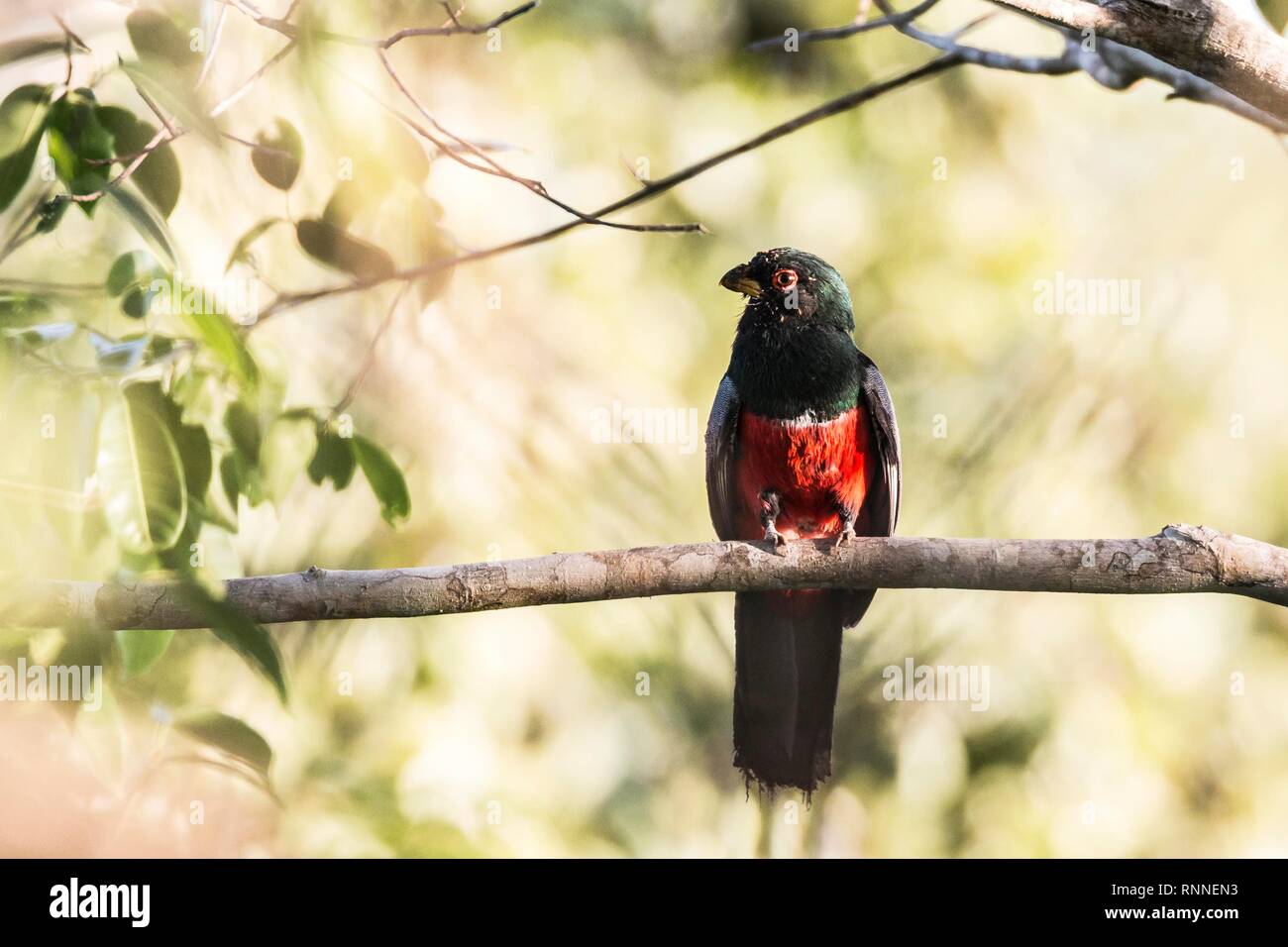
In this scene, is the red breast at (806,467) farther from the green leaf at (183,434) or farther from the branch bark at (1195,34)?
the green leaf at (183,434)

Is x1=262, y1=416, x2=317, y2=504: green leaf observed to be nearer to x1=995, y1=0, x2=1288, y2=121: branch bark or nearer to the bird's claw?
the bird's claw

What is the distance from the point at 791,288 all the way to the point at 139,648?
1.71 meters

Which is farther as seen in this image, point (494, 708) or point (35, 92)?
point (494, 708)

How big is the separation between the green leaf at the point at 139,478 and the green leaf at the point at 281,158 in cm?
78

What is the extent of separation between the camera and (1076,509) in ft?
10.9

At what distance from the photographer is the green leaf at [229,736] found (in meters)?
1.89

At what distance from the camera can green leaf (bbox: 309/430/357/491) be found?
1967mm

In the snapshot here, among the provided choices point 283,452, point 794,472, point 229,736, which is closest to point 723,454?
point 794,472

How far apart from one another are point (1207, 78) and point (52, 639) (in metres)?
2.28

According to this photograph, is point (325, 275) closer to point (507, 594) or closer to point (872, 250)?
point (507, 594)

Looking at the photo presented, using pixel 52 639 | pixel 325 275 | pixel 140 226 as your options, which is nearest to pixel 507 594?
pixel 52 639

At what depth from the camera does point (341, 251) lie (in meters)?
2.14

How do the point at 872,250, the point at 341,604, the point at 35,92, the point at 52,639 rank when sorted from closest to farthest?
1. the point at 35,92
2. the point at 52,639
3. the point at 341,604
4. the point at 872,250

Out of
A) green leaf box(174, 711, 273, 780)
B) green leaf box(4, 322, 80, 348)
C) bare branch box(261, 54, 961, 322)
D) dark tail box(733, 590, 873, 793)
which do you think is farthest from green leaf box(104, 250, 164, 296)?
dark tail box(733, 590, 873, 793)
